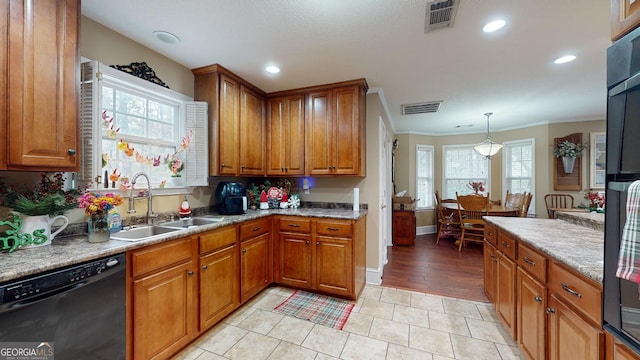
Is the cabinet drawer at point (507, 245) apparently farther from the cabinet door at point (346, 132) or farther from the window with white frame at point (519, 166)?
the window with white frame at point (519, 166)

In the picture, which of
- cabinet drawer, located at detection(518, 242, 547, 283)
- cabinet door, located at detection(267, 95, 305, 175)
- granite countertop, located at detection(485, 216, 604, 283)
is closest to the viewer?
granite countertop, located at detection(485, 216, 604, 283)

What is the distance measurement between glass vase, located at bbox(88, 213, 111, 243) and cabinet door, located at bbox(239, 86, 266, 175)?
144 cm

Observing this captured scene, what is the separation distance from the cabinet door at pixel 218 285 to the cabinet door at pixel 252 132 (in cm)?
107

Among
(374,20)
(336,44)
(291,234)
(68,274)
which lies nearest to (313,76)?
(336,44)

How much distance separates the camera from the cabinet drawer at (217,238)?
196cm

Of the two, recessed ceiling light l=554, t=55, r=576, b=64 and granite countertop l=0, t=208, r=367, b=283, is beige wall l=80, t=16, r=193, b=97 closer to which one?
granite countertop l=0, t=208, r=367, b=283

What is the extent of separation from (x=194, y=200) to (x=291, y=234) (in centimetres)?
115

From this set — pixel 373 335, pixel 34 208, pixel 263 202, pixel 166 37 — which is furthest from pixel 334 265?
pixel 166 37

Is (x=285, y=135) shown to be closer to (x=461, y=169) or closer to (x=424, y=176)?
(x=424, y=176)

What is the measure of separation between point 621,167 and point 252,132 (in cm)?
301

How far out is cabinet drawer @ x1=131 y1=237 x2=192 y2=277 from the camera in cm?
149

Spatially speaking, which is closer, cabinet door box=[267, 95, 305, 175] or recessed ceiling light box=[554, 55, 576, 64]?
recessed ceiling light box=[554, 55, 576, 64]

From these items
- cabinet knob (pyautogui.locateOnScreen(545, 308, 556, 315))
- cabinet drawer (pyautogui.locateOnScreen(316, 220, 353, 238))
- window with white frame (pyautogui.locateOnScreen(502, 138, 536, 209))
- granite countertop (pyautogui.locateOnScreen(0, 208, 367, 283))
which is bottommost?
cabinet knob (pyautogui.locateOnScreen(545, 308, 556, 315))

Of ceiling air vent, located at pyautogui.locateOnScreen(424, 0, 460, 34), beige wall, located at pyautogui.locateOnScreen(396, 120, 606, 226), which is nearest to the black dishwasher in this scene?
ceiling air vent, located at pyautogui.locateOnScreen(424, 0, 460, 34)
